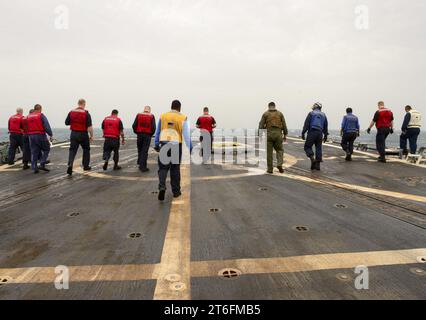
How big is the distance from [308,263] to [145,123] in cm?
828

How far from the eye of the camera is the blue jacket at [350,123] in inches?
463

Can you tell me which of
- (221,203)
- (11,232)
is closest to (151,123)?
(221,203)

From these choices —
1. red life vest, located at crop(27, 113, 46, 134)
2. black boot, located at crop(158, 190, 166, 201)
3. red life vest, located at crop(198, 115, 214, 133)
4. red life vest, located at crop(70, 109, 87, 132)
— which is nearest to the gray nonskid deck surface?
black boot, located at crop(158, 190, 166, 201)

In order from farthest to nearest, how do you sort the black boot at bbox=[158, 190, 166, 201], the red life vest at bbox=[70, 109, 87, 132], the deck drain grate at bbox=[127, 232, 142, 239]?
the red life vest at bbox=[70, 109, 87, 132], the black boot at bbox=[158, 190, 166, 201], the deck drain grate at bbox=[127, 232, 142, 239]

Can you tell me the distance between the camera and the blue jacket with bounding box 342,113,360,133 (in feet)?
38.6

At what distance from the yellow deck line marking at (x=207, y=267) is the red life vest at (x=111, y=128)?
23.8ft

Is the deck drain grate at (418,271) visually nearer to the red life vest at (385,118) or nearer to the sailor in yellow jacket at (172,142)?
the sailor in yellow jacket at (172,142)

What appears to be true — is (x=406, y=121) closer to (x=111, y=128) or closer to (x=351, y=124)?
(x=351, y=124)

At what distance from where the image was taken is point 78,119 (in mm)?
9516

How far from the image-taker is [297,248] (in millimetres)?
3795

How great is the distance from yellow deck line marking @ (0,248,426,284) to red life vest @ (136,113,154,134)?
7397mm

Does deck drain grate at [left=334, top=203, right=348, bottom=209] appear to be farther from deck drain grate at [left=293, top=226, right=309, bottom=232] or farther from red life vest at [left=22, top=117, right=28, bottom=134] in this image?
red life vest at [left=22, top=117, right=28, bottom=134]
